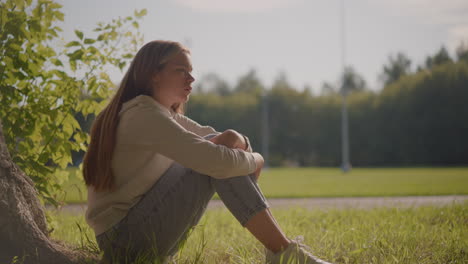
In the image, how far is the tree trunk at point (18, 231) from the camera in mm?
1977

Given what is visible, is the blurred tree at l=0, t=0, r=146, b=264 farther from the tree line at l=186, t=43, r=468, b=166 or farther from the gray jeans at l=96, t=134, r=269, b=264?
the tree line at l=186, t=43, r=468, b=166

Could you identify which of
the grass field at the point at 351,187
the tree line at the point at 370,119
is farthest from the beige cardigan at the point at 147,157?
the tree line at the point at 370,119

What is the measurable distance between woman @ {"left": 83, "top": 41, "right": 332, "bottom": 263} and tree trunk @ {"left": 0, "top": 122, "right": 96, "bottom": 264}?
0.27 meters

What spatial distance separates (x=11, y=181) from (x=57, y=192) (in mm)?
794

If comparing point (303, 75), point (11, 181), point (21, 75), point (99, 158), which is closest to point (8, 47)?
point (21, 75)

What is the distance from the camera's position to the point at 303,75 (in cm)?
4594

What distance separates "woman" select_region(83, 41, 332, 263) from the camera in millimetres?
1862

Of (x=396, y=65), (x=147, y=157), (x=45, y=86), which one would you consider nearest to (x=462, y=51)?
(x=396, y=65)

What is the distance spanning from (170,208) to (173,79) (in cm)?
63

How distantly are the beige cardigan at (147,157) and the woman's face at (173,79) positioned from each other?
16 centimetres

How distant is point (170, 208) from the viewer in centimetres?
193

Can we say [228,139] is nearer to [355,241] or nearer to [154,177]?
[154,177]

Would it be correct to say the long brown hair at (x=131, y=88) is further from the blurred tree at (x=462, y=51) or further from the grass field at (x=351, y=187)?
the blurred tree at (x=462, y=51)

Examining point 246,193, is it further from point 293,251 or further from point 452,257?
point 452,257
